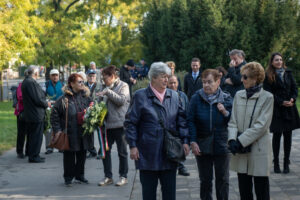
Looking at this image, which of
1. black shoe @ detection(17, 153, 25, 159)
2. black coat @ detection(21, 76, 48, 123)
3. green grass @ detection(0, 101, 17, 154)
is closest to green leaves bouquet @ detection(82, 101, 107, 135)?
black coat @ detection(21, 76, 48, 123)

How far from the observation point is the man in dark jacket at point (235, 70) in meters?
8.84

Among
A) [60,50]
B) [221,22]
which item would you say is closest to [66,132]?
[221,22]

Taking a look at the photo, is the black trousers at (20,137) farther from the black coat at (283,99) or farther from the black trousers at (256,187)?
the black trousers at (256,187)

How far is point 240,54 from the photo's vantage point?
8836 millimetres

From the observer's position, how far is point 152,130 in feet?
16.3

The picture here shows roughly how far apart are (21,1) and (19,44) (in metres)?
Answer: 1.54

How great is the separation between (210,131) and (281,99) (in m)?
3.21

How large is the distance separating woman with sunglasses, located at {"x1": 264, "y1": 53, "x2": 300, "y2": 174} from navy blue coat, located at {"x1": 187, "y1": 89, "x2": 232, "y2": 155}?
2.96m

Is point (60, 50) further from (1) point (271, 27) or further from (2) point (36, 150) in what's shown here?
(2) point (36, 150)

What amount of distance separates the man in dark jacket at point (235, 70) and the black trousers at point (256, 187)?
3.96m

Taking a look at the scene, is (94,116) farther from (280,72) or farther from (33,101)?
(280,72)

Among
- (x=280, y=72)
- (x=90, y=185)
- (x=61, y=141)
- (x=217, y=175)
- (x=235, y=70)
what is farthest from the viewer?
(x=235, y=70)

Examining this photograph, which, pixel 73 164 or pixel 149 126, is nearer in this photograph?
pixel 149 126

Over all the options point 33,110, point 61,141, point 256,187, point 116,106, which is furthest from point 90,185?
point 256,187
